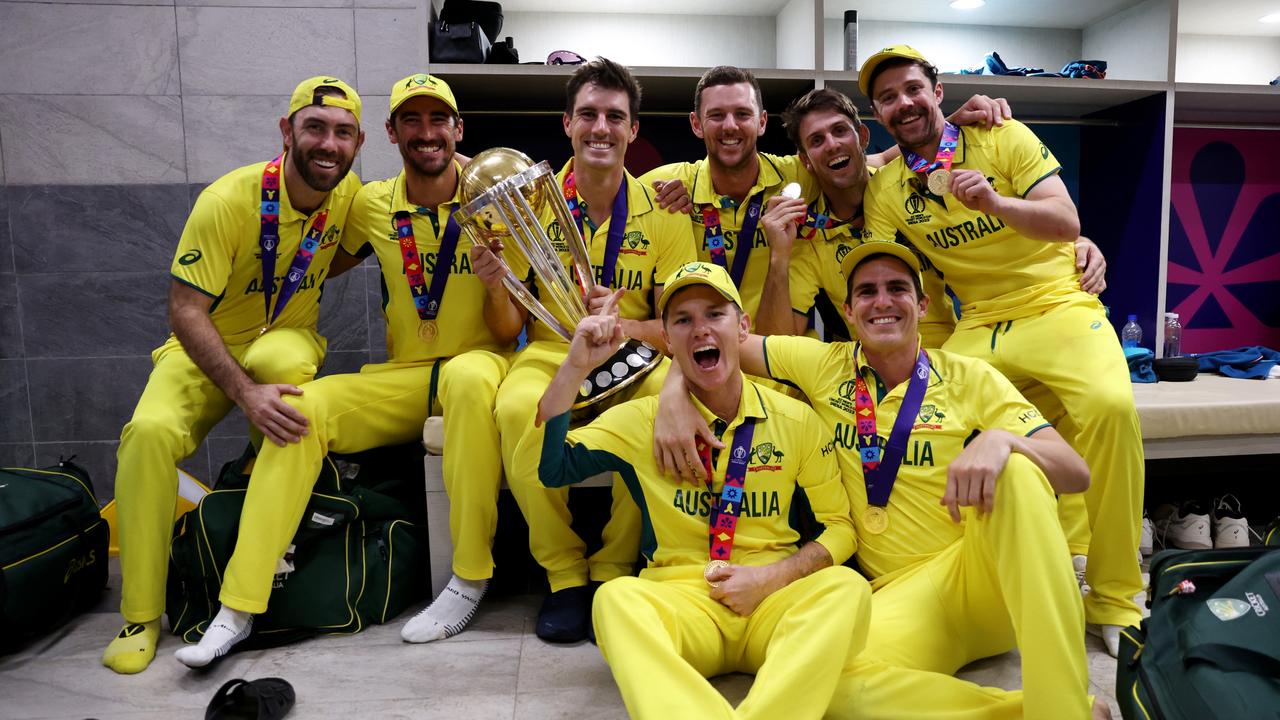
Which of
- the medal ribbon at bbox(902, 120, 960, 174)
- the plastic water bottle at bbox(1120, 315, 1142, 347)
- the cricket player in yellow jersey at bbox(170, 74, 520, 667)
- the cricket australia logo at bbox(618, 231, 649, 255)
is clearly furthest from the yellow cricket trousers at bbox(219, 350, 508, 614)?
the plastic water bottle at bbox(1120, 315, 1142, 347)

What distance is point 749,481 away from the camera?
6.97 feet

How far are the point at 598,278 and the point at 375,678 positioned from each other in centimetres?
138

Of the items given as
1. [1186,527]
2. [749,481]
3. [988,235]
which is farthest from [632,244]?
[1186,527]

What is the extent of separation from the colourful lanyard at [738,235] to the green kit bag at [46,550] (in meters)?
2.25

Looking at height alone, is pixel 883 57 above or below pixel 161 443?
above

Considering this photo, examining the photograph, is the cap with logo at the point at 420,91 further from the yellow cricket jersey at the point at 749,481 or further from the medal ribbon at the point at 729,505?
the medal ribbon at the point at 729,505

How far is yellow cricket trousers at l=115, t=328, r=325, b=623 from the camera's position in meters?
2.45

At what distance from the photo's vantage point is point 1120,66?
427 cm

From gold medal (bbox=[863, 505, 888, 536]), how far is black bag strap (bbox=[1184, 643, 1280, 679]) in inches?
28.0

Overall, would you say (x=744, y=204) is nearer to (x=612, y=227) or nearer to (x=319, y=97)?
(x=612, y=227)

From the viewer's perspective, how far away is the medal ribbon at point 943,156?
2732mm

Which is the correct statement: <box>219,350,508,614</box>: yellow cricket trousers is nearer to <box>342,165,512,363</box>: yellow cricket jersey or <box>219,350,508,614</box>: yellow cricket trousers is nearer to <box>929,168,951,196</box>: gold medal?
<box>342,165,512,363</box>: yellow cricket jersey

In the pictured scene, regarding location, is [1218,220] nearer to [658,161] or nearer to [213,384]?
[658,161]

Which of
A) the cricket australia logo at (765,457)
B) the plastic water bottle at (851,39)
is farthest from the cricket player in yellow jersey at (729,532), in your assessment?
the plastic water bottle at (851,39)
